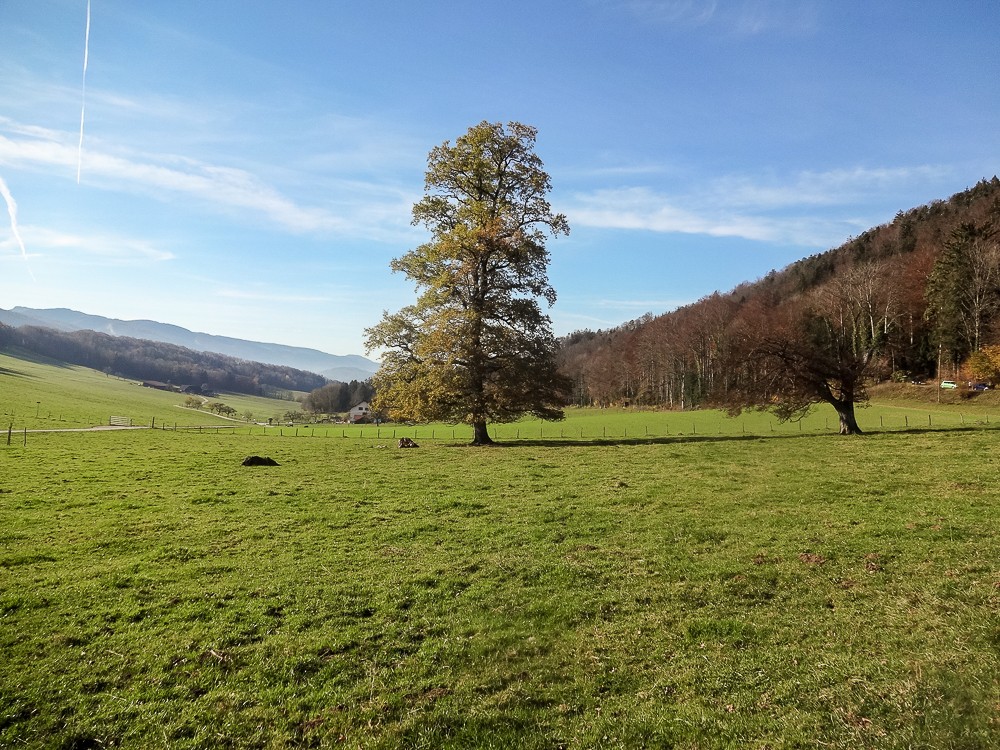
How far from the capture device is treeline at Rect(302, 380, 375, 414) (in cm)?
14650

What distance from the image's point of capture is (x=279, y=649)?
6.97 m

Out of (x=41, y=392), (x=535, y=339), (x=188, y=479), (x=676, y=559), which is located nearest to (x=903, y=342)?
(x=535, y=339)

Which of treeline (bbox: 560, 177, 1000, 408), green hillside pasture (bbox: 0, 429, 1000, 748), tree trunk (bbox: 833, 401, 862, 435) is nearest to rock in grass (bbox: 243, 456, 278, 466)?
green hillside pasture (bbox: 0, 429, 1000, 748)

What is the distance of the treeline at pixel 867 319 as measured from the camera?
4429 cm

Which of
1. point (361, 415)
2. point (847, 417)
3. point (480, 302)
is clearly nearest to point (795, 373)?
point (847, 417)

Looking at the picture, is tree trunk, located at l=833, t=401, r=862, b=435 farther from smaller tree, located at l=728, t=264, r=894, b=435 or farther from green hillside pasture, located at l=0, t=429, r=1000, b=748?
green hillside pasture, located at l=0, t=429, r=1000, b=748

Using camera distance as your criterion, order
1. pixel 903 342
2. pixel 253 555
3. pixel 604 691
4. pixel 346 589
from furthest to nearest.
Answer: pixel 903 342 < pixel 253 555 < pixel 346 589 < pixel 604 691

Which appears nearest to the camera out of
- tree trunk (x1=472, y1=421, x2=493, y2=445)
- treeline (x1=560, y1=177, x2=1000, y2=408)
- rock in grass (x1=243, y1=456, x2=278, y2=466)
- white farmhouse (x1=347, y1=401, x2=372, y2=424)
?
rock in grass (x1=243, y1=456, x2=278, y2=466)

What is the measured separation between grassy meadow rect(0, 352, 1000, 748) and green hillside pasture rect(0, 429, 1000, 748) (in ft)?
0.13

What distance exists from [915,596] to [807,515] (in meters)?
5.25

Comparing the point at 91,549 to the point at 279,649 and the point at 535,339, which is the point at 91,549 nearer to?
the point at 279,649

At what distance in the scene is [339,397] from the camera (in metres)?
151

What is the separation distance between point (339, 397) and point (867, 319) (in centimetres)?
12785

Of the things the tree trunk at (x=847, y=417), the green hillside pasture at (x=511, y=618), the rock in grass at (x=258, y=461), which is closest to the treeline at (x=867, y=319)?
the tree trunk at (x=847, y=417)
